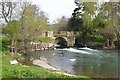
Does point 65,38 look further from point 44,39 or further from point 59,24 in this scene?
point 44,39

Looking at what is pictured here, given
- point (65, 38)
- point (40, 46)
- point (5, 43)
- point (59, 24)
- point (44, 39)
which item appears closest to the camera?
point (5, 43)

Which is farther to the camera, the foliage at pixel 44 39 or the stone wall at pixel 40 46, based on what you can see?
the foliage at pixel 44 39

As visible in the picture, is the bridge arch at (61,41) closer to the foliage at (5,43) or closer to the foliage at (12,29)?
the foliage at (5,43)

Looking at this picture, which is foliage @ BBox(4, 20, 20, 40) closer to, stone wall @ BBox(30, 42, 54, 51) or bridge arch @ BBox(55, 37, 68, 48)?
stone wall @ BBox(30, 42, 54, 51)

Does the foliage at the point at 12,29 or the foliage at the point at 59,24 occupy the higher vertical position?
the foliage at the point at 59,24

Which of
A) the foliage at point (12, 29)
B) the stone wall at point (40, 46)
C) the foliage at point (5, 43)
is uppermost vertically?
the foliage at point (12, 29)

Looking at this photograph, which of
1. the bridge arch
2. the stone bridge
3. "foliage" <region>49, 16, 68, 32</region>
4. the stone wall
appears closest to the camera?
the stone wall

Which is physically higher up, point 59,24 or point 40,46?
point 59,24

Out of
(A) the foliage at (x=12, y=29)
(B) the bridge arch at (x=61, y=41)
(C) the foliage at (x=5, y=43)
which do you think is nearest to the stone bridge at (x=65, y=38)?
(B) the bridge arch at (x=61, y=41)

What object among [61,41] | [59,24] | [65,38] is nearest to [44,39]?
[65,38]

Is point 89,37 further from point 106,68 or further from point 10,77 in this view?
point 10,77

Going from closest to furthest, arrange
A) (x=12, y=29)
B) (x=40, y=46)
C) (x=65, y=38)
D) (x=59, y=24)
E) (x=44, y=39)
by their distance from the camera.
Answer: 1. (x=12, y=29)
2. (x=40, y=46)
3. (x=44, y=39)
4. (x=65, y=38)
5. (x=59, y=24)

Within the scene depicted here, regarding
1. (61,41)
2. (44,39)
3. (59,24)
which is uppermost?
(59,24)

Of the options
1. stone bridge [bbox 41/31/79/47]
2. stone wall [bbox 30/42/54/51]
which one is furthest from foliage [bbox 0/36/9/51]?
stone bridge [bbox 41/31/79/47]
